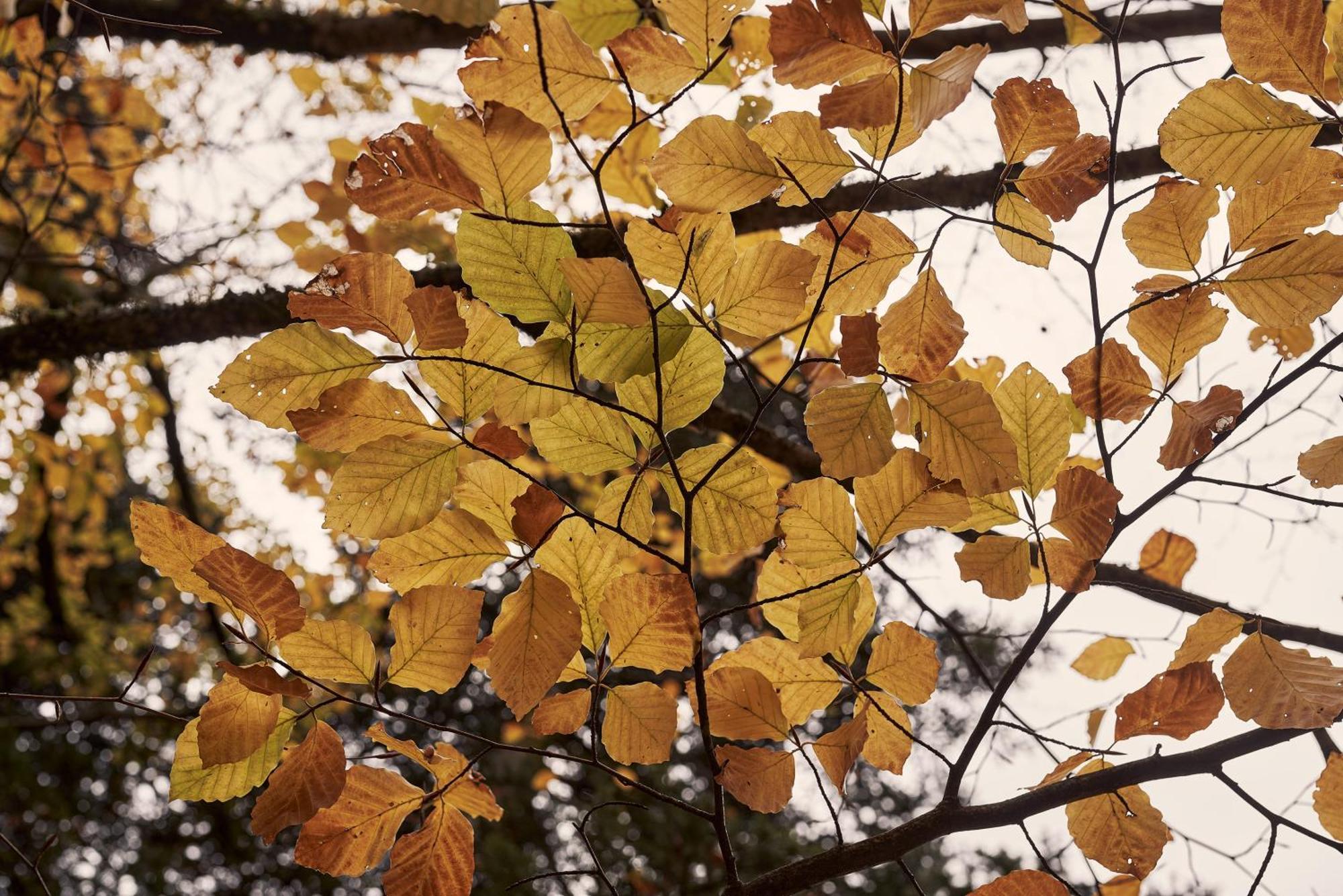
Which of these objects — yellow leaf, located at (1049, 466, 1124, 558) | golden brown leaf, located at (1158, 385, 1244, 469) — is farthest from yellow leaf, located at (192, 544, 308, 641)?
golden brown leaf, located at (1158, 385, 1244, 469)

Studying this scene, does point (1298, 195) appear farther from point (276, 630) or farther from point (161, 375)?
point (161, 375)

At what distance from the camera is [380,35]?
6.90 ft

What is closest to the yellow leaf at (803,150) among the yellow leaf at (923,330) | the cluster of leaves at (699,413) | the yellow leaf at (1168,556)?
the cluster of leaves at (699,413)

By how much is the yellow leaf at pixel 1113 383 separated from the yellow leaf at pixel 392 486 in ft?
1.75

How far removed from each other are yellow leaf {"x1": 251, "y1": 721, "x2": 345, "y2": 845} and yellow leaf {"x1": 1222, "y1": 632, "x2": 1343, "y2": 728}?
2.17 feet

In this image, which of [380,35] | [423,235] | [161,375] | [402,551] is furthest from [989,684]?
[161,375]

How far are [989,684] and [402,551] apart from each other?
62cm

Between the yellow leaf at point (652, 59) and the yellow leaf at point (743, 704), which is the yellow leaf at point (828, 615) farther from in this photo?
the yellow leaf at point (652, 59)

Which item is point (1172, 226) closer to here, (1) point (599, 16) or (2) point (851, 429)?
(2) point (851, 429)

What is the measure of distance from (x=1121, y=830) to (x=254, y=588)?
737 mm

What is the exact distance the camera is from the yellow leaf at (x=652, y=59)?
22.1 inches

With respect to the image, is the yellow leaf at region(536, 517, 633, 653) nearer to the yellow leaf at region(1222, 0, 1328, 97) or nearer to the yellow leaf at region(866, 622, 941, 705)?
the yellow leaf at region(866, 622, 941, 705)

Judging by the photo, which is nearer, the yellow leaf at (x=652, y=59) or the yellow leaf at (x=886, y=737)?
the yellow leaf at (x=652, y=59)

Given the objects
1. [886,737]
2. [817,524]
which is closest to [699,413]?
[817,524]
